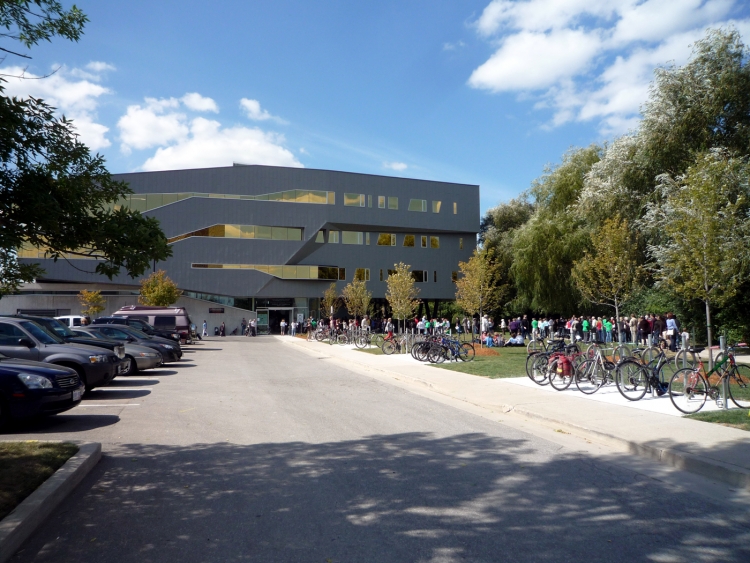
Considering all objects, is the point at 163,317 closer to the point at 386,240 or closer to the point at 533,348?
the point at 533,348

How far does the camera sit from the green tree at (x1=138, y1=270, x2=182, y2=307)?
44188 mm

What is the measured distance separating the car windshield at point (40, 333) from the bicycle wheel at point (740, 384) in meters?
13.3

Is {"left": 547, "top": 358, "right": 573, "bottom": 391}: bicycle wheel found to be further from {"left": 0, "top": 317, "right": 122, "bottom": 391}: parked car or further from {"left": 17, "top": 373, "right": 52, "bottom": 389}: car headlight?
{"left": 17, "top": 373, "right": 52, "bottom": 389}: car headlight

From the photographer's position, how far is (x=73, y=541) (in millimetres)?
4727

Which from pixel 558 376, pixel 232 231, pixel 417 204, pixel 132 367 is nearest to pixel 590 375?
pixel 558 376

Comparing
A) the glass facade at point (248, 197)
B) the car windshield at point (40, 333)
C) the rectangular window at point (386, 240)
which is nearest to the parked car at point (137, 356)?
the car windshield at point (40, 333)

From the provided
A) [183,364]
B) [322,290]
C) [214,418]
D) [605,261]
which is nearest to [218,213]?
[322,290]

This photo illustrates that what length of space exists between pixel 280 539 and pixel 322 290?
56704mm

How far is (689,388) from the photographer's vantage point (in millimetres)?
10203

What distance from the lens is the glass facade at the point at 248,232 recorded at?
57.9m

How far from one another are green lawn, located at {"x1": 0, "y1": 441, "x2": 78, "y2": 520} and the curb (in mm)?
82

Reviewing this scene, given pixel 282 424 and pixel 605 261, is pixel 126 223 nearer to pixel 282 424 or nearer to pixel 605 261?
pixel 282 424

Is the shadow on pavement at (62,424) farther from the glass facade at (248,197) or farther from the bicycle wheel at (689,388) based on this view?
the glass facade at (248,197)

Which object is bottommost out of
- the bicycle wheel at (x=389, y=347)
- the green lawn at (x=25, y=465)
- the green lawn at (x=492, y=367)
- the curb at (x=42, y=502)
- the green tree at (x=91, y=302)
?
the curb at (x=42, y=502)
